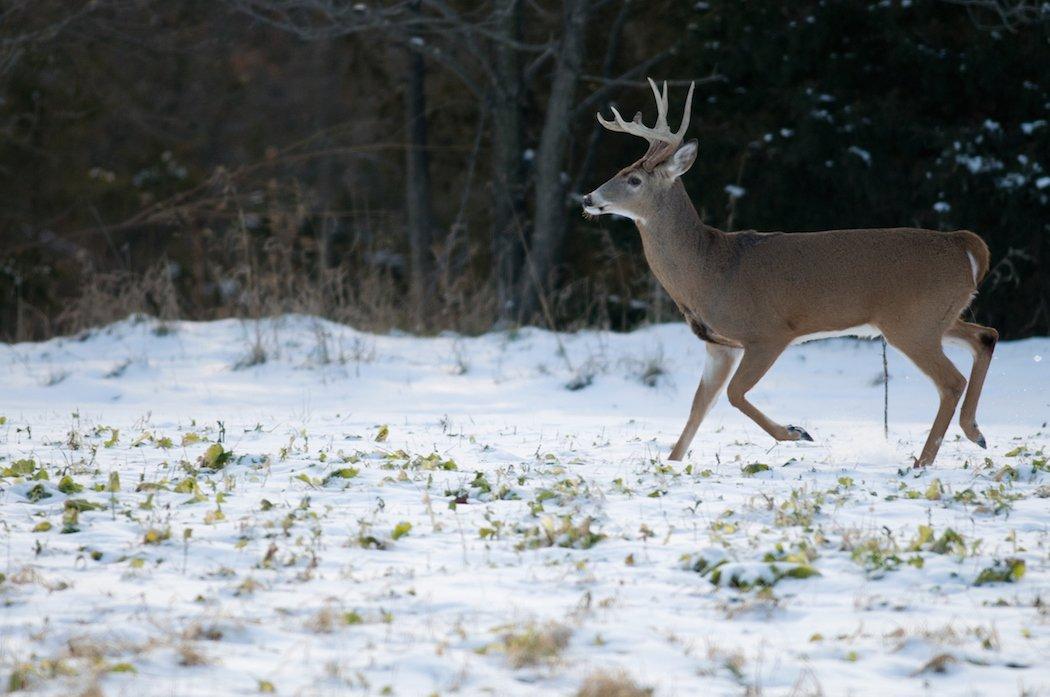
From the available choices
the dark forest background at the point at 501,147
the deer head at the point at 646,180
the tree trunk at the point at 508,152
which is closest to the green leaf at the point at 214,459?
the deer head at the point at 646,180

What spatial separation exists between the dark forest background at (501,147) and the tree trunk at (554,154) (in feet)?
0.12

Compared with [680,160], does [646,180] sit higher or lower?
lower

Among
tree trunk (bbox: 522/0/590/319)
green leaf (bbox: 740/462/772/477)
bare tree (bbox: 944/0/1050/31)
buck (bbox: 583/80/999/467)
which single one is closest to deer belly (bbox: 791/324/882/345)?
buck (bbox: 583/80/999/467)

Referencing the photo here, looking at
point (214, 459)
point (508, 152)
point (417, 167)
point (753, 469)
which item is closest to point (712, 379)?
point (753, 469)

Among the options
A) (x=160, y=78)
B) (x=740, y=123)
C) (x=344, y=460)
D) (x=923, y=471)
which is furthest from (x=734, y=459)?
(x=160, y=78)

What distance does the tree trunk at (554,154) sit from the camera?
1648 centimetres

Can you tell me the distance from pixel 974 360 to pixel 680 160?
196cm

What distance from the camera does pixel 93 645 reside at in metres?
3.62

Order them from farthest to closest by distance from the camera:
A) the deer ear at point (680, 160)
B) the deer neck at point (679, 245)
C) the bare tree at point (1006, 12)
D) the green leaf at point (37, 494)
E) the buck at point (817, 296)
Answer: the bare tree at point (1006, 12)
the deer ear at point (680, 160)
the deer neck at point (679, 245)
the buck at point (817, 296)
the green leaf at point (37, 494)

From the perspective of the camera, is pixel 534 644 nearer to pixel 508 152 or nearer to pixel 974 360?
pixel 974 360

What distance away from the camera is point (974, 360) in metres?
7.34

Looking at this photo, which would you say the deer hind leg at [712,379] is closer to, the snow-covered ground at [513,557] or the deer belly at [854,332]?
the snow-covered ground at [513,557]

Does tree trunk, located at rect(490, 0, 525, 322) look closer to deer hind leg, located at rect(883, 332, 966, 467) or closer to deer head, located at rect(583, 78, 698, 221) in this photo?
deer head, located at rect(583, 78, 698, 221)

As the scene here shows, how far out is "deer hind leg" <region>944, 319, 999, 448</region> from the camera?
23.7ft
